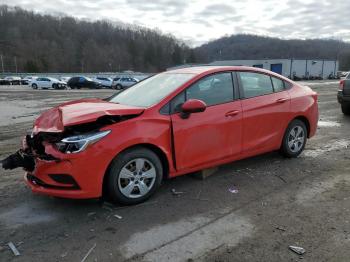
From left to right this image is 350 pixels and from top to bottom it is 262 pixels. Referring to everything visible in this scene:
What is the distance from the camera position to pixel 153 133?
434 centimetres

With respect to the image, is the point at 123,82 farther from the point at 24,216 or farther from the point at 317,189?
the point at 24,216

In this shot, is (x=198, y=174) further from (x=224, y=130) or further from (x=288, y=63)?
(x=288, y=63)

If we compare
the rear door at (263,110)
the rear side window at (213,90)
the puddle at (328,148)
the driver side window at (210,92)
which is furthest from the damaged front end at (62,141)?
the puddle at (328,148)

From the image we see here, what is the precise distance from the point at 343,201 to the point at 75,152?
321 centimetres

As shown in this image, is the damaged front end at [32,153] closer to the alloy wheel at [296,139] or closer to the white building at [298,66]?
the alloy wheel at [296,139]

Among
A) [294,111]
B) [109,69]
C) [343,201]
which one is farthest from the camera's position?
[109,69]

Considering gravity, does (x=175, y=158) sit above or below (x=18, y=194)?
above

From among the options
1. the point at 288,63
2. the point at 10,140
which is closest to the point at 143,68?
the point at 288,63

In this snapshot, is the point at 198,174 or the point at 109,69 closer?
the point at 198,174

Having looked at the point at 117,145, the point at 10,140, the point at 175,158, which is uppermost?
the point at 117,145

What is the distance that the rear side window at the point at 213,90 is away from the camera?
16.0ft

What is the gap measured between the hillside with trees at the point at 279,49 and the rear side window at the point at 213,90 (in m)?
107

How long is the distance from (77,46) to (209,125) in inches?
5216

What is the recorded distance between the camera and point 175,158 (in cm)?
458
